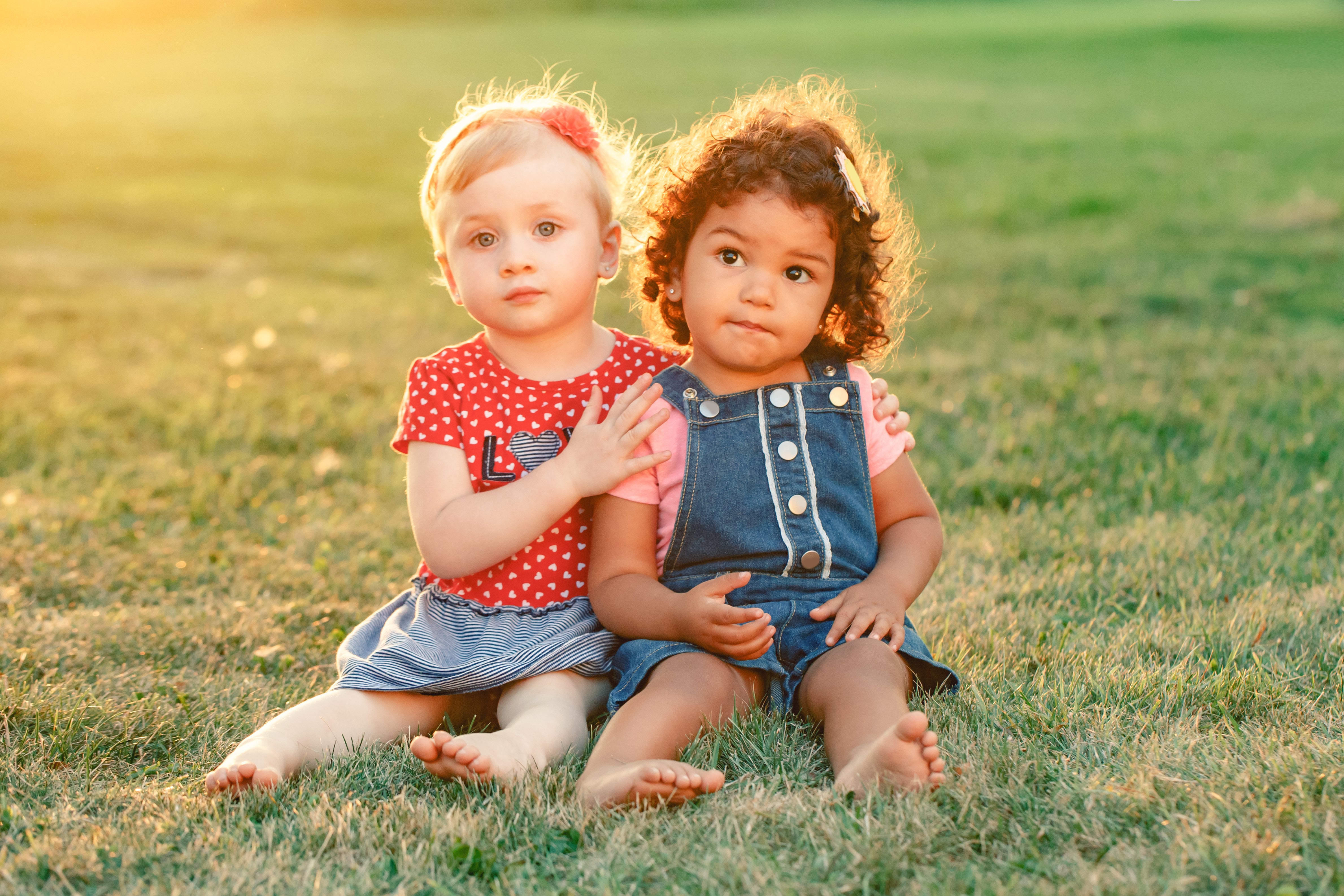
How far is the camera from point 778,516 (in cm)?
279

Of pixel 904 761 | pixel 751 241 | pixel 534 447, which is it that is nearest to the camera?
pixel 904 761

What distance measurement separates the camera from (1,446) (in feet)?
16.6

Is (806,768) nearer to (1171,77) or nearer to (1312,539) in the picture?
(1312,539)

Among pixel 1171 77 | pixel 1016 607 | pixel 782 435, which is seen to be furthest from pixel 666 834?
pixel 1171 77

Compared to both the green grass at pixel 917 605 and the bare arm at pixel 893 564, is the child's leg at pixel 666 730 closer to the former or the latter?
the green grass at pixel 917 605

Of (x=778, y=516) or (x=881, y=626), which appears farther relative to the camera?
(x=778, y=516)

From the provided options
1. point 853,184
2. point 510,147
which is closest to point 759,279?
point 853,184

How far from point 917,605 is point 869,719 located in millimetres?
1155

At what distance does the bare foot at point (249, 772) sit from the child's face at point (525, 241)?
3.28ft

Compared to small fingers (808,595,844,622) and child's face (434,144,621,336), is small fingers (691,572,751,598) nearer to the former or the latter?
small fingers (808,595,844,622)

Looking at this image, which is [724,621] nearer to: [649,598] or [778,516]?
[649,598]

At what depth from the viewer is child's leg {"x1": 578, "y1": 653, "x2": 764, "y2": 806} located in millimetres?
2291

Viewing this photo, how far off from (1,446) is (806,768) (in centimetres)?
390

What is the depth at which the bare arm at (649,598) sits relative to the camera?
8.37ft
